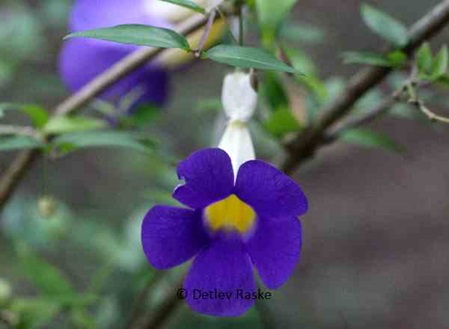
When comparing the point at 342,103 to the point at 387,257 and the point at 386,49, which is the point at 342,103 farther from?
the point at 387,257

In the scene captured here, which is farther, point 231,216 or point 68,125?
point 68,125

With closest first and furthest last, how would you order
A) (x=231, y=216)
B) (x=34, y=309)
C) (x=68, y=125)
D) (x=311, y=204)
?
1. (x=231, y=216)
2. (x=68, y=125)
3. (x=34, y=309)
4. (x=311, y=204)

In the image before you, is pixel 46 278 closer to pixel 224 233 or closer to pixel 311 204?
pixel 224 233

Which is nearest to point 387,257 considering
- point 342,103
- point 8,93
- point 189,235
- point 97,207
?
point 97,207

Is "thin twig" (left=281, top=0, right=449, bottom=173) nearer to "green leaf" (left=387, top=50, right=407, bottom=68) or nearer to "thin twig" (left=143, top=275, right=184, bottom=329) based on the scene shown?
"green leaf" (left=387, top=50, right=407, bottom=68)

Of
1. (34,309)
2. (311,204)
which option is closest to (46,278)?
(34,309)

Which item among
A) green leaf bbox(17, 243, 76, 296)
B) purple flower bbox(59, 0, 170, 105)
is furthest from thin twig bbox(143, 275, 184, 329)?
purple flower bbox(59, 0, 170, 105)

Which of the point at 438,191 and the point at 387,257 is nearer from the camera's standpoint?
the point at 387,257
